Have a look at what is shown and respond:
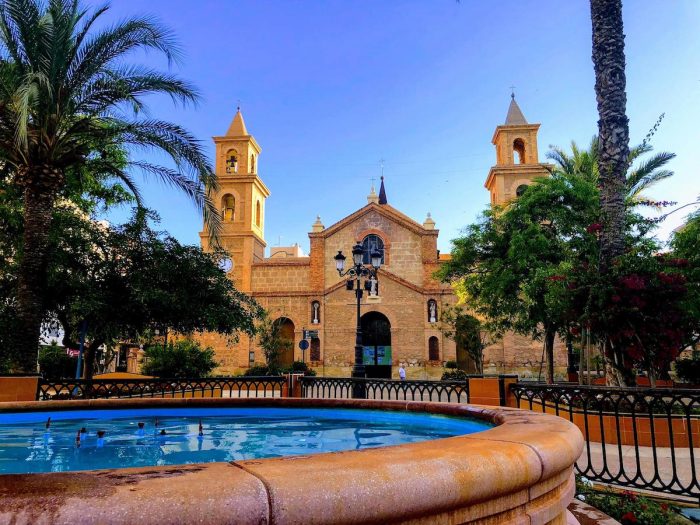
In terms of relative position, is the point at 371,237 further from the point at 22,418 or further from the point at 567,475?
the point at 567,475

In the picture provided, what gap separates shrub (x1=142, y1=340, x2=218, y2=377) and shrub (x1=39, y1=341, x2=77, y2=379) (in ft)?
15.2

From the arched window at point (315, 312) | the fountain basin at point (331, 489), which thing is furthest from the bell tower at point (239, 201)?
the fountain basin at point (331, 489)

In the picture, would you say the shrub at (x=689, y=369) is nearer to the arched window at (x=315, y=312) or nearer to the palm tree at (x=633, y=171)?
the palm tree at (x=633, y=171)

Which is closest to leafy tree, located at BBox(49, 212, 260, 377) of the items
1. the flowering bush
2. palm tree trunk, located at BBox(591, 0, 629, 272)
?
palm tree trunk, located at BBox(591, 0, 629, 272)

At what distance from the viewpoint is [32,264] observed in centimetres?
1045

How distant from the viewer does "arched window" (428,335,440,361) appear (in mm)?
32000

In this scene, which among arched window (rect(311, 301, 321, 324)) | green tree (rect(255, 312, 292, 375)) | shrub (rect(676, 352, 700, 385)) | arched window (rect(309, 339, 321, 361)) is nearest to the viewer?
shrub (rect(676, 352, 700, 385))

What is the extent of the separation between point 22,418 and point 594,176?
20.9 metres

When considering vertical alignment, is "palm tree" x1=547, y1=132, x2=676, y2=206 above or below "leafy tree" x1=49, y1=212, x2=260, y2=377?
above

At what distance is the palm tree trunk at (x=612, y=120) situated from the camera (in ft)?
33.2

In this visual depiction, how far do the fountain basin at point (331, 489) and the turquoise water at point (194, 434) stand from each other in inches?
115

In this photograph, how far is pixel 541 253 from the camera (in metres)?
16.9

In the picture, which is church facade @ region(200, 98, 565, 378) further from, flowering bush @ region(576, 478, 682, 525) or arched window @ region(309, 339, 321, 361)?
flowering bush @ region(576, 478, 682, 525)

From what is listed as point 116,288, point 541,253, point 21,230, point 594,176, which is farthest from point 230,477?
point 594,176
